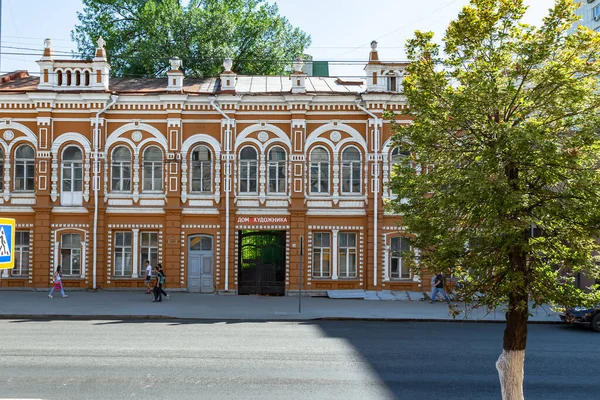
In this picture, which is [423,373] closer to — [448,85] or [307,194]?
[448,85]

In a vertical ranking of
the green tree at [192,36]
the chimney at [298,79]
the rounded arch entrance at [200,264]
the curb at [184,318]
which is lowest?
the curb at [184,318]

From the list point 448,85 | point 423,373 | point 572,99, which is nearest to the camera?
point 572,99

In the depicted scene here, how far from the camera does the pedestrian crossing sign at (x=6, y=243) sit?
7.51 meters

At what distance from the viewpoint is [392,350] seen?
16.2m

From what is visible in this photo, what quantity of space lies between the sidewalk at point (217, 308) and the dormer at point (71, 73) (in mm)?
9487

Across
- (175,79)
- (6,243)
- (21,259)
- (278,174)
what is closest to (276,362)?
(6,243)

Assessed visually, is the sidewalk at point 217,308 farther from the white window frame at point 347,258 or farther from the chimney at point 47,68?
the chimney at point 47,68

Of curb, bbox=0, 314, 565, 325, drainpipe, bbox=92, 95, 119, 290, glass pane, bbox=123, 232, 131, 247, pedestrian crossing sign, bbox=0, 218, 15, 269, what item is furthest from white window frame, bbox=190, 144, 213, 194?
pedestrian crossing sign, bbox=0, 218, 15, 269

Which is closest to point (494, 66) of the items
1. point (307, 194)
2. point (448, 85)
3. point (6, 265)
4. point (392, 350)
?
point (448, 85)

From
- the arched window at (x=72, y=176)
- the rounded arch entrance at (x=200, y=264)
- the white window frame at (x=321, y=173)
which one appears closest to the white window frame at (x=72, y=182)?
the arched window at (x=72, y=176)

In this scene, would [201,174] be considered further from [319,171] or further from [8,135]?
[8,135]

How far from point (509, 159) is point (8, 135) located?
26587 millimetres

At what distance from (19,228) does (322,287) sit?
14.3 meters

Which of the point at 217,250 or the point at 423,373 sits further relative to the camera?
the point at 217,250
